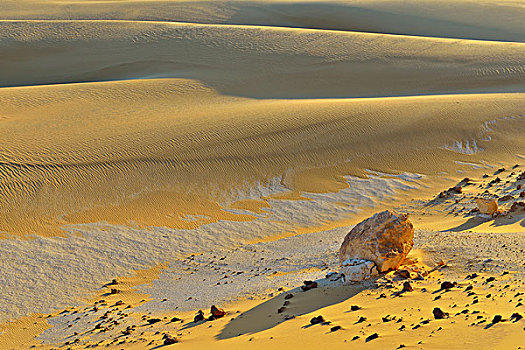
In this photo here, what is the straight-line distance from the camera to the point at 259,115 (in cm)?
1795

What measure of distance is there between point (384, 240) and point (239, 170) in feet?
23.3

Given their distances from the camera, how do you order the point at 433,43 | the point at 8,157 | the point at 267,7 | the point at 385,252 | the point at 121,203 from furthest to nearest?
the point at 267,7
the point at 433,43
the point at 8,157
the point at 121,203
the point at 385,252

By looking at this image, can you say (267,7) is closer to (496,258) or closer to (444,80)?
(444,80)

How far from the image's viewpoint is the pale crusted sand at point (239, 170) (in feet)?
30.0

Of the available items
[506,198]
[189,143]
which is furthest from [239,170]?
[506,198]

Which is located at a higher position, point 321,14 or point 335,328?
point 321,14

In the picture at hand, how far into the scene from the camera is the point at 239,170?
15430 millimetres

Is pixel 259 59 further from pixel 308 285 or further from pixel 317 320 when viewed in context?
pixel 317 320

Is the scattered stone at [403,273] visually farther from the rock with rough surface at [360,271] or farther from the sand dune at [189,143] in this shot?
the sand dune at [189,143]

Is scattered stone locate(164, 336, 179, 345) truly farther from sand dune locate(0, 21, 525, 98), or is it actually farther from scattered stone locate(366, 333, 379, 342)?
sand dune locate(0, 21, 525, 98)

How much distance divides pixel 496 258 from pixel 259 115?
9.92 meters

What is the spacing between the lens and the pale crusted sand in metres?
9.14

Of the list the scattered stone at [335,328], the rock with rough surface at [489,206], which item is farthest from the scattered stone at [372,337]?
the rock with rough surface at [489,206]

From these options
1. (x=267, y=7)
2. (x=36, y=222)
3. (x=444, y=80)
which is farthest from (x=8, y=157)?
(x=267, y=7)
